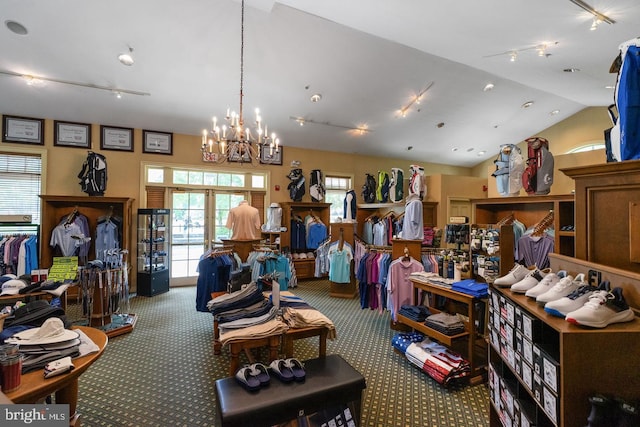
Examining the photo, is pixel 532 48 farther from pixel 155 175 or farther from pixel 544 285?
pixel 155 175

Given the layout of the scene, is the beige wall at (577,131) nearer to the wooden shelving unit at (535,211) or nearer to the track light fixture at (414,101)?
the track light fixture at (414,101)

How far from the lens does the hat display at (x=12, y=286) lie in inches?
114

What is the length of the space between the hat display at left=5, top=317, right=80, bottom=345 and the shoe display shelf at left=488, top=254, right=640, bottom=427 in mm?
2341

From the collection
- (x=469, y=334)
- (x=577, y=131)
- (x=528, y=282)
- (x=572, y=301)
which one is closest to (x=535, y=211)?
(x=469, y=334)

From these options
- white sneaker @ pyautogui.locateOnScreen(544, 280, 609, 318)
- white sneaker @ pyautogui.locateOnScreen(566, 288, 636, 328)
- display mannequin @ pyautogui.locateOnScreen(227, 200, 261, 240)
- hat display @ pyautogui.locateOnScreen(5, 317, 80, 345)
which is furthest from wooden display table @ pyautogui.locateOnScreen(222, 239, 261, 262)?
white sneaker @ pyautogui.locateOnScreen(566, 288, 636, 328)

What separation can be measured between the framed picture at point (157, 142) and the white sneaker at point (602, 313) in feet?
21.2

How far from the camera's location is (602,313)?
116 cm

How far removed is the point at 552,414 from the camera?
1.21 meters

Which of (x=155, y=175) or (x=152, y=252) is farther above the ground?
(x=155, y=175)

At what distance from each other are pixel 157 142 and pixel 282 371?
5.53 m

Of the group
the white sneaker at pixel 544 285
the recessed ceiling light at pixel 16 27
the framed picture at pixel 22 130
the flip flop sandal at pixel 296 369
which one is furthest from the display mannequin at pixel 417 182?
the framed picture at pixel 22 130

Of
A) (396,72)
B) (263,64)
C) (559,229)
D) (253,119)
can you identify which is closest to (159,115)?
(253,119)

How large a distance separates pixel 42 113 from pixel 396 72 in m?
5.99

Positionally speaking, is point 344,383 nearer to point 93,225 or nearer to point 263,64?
point 263,64
